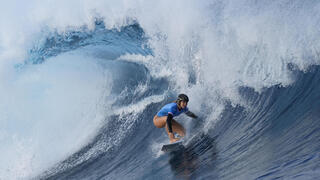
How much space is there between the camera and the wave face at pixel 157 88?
5966 millimetres

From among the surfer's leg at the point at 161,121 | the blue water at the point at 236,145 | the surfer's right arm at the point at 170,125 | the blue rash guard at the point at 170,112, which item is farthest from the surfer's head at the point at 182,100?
the blue water at the point at 236,145

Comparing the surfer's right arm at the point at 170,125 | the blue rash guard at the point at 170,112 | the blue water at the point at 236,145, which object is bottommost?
the blue water at the point at 236,145

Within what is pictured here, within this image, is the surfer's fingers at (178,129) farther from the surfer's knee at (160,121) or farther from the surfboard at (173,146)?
the surfboard at (173,146)

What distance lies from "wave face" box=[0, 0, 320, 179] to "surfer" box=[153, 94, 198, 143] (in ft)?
0.84

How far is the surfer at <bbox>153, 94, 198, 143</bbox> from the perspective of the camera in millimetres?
6855

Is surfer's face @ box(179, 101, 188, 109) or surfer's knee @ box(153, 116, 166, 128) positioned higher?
surfer's face @ box(179, 101, 188, 109)

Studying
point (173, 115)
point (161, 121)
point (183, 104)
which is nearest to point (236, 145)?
point (183, 104)

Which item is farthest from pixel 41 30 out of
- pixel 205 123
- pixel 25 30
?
pixel 205 123

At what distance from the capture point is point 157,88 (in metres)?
10.2

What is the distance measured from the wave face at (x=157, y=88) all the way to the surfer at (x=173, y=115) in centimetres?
25

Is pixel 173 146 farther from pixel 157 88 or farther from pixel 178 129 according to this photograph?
pixel 157 88

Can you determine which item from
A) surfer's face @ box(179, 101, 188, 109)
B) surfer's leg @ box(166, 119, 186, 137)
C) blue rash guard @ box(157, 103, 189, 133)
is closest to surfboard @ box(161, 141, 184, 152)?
blue rash guard @ box(157, 103, 189, 133)

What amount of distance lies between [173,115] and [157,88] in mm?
3193

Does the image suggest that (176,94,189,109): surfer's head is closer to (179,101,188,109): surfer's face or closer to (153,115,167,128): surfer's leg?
(179,101,188,109): surfer's face
